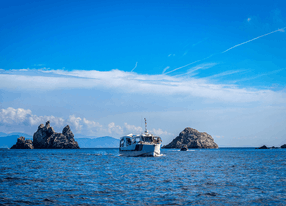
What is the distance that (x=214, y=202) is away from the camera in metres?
18.8

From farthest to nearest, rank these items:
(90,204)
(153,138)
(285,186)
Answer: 1. (153,138)
2. (285,186)
3. (90,204)

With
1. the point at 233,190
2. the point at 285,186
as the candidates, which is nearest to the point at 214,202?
the point at 233,190

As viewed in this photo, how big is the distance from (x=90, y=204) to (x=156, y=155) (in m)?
60.1

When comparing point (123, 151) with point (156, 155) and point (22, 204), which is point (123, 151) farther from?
point (22, 204)

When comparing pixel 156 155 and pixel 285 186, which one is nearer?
pixel 285 186

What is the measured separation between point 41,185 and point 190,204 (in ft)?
53.6

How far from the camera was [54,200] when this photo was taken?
19500 millimetres

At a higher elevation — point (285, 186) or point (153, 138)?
point (153, 138)

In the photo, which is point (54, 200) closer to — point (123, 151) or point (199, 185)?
point (199, 185)

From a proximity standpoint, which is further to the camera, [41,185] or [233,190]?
[41,185]

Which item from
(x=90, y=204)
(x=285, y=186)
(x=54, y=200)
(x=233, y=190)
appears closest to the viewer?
(x=90, y=204)

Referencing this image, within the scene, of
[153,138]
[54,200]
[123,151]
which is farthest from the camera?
[123,151]

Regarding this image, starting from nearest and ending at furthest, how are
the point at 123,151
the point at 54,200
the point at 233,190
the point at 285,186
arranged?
the point at 54,200, the point at 233,190, the point at 285,186, the point at 123,151

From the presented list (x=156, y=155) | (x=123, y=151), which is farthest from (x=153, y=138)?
(x=123, y=151)
